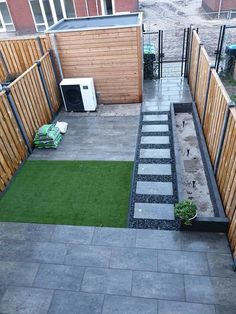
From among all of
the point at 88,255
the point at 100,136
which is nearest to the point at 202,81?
the point at 100,136

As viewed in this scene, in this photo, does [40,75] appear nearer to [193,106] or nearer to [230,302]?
[193,106]

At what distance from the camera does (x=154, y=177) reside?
5.95 metres

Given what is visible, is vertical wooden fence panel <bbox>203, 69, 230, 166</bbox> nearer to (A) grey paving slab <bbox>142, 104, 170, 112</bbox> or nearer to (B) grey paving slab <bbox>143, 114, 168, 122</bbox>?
(B) grey paving slab <bbox>143, 114, 168, 122</bbox>

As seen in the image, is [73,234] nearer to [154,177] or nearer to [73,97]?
[154,177]

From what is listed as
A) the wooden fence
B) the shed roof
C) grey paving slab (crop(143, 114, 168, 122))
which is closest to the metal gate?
the shed roof

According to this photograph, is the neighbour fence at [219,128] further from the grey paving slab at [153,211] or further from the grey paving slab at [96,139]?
the grey paving slab at [96,139]

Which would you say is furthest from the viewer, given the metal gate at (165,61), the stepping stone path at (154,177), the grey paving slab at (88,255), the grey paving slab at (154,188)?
the metal gate at (165,61)

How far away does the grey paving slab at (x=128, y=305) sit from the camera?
12.2ft

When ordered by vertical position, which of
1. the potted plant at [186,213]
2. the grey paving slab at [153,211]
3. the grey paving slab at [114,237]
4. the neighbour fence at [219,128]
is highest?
the neighbour fence at [219,128]

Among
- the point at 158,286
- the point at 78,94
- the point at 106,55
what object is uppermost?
the point at 106,55

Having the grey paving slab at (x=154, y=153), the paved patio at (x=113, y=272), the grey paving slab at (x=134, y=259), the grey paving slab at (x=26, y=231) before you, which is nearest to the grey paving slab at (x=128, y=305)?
the paved patio at (x=113, y=272)

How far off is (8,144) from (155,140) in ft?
12.2

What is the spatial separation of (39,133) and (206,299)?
17.9ft

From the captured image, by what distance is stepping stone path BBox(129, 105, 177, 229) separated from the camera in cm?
504
